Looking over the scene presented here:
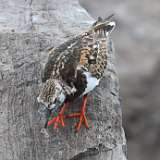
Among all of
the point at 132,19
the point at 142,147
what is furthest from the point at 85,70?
the point at 132,19

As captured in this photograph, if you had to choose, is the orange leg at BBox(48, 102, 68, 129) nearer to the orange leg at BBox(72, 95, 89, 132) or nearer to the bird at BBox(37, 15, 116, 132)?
the bird at BBox(37, 15, 116, 132)

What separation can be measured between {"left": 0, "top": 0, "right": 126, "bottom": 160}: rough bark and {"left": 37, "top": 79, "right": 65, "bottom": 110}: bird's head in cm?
13

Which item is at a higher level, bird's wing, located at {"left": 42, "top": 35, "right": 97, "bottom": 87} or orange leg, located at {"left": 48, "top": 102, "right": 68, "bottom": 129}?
bird's wing, located at {"left": 42, "top": 35, "right": 97, "bottom": 87}

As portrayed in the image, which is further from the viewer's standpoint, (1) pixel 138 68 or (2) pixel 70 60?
(1) pixel 138 68

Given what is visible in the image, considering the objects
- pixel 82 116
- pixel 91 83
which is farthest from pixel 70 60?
pixel 82 116

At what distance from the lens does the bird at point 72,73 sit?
15.3ft

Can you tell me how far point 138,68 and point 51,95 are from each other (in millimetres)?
4524

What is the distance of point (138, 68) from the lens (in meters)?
9.02

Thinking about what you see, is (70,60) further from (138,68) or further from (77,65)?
(138,68)

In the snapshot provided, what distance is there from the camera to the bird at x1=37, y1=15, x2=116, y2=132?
4.66m

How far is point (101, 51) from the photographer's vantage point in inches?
202

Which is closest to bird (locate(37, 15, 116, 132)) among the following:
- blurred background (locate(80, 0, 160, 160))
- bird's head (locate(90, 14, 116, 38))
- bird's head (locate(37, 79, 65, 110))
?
bird's head (locate(37, 79, 65, 110))

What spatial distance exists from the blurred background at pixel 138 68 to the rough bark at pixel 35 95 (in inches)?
120

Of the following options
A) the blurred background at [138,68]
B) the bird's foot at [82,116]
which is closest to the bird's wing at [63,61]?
the bird's foot at [82,116]
